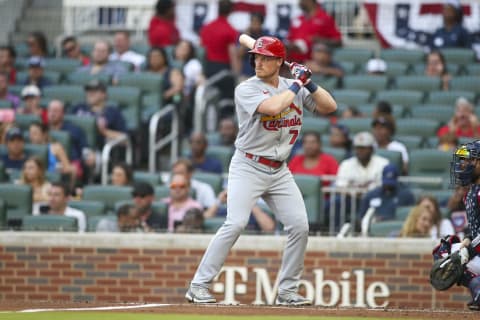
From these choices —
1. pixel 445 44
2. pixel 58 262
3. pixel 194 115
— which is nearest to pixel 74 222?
pixel 58 262

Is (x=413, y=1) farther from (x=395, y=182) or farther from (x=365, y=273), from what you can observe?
(x=365, y=273)

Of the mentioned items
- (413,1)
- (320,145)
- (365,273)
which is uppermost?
(413,1)

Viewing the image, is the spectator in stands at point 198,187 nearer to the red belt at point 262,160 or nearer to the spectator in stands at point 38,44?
the red belt at point 262,160

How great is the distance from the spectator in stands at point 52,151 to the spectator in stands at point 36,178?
71 centimetres

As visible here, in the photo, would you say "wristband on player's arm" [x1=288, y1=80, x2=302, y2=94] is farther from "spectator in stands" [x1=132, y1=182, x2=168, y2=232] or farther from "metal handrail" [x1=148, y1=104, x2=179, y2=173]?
"metal handrail" [x1=148, y1=104, x2=179, y2=173]

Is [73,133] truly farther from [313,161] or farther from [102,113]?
[313,161]

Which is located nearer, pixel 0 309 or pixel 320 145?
pixel 0 309

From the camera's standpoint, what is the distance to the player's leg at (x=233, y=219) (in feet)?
31.3

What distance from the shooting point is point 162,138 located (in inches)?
640

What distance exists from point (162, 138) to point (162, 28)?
6.93 feet

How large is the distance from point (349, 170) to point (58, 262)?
3.24 meters

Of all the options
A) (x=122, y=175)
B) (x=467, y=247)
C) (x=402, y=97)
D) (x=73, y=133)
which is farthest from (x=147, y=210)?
(x=467, y=247)

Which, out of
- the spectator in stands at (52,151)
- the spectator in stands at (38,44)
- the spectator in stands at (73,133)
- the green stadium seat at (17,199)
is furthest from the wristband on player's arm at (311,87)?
the spectator in stands at (38,44)

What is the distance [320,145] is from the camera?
13.8 m
